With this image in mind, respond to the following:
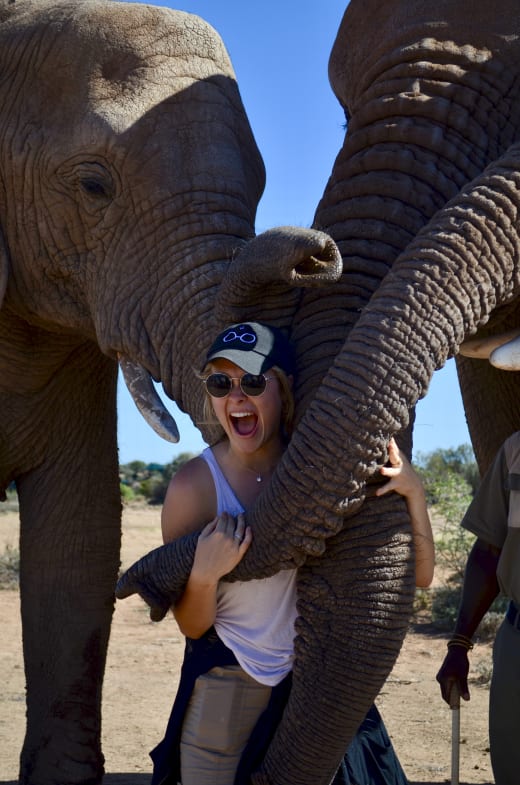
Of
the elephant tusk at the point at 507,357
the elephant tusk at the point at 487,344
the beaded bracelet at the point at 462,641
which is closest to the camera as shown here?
the elephant tusk at the point at 507,357

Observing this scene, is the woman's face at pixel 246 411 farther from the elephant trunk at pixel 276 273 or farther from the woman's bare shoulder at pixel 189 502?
the elephant trunk at pixel 276 273

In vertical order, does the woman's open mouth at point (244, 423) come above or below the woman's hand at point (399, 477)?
above

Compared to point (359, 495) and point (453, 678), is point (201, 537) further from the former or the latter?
point (453, 678)

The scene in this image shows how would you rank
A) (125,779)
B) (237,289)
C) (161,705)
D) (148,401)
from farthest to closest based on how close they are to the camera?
(161,705), (125,779), (148,401), (237,289)

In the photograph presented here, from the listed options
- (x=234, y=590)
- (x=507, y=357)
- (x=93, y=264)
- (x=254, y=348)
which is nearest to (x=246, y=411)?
(x=254, y=348)

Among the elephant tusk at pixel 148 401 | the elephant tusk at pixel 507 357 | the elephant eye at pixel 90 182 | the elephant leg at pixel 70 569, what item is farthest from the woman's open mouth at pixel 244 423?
the elephant leg at pixel 70 569

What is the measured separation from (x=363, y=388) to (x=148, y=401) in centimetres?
171

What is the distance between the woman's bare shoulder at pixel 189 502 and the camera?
14.6 feet

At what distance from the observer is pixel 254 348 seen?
14.4 ft

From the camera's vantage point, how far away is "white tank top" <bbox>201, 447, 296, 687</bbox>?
4.42m

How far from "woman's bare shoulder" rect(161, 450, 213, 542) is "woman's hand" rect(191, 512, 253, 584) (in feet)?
0.56

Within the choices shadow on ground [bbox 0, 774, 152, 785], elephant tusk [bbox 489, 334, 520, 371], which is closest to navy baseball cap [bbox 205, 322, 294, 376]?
elephant tusk [bbox 489, 334, 520, 371]

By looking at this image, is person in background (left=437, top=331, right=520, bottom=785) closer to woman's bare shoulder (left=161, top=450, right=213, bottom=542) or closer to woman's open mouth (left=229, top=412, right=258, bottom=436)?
woman's open mouth (left=229, top=412, right=258, bottom=436)

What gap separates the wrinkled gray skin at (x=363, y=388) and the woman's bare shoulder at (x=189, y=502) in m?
0.13
